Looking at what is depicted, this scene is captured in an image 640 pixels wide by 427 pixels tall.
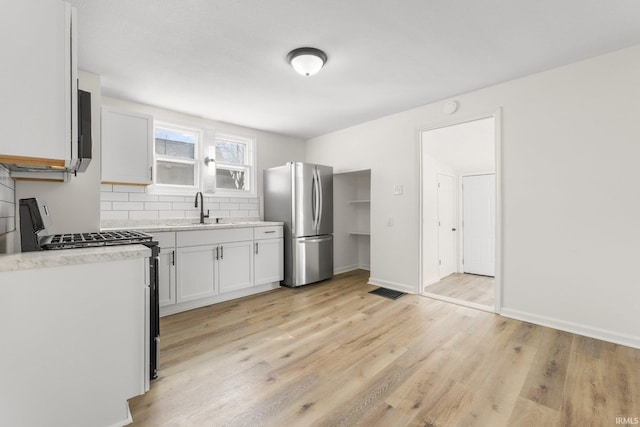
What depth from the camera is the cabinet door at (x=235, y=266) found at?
344cm

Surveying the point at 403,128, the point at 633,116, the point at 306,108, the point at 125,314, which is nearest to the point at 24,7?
the point at 125,314

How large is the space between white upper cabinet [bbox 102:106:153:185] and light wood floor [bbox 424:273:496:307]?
12.8 feet

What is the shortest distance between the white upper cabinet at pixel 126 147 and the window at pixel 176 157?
58 centimetres

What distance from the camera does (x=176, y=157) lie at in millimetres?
3842

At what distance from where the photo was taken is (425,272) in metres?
3.99

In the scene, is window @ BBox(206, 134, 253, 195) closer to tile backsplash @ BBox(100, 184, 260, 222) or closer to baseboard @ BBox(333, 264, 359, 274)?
tile backsplash @ BBox(100, 184, 260, 222)

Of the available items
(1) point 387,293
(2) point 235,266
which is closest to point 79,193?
(2) point 235,266

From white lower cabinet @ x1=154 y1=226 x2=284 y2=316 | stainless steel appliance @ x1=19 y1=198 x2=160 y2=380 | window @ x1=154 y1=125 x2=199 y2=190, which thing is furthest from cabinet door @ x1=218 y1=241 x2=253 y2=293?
stainless steel appliance @ x1=19 y1=198 x2=160 y2=380

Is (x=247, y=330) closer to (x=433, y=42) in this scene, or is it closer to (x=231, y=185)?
(x=231, y=185)

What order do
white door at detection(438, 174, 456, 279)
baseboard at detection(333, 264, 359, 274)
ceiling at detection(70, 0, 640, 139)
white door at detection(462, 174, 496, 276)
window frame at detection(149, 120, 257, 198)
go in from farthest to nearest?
1. baseboard at detection(333, 264, 359, 274)
2. white door at detection(462, 174, 496, 276)
3. white door at detection(438, 174, 456, 279)
4. window frame at detection(149, 120, 257, 198)
5. ceiling at detection(70, 0, 640, 139)

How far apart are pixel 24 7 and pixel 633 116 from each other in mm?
4034

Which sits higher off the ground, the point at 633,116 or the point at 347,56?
the point at 347,56

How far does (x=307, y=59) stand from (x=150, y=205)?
2670mm

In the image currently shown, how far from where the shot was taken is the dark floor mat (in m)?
3.64
